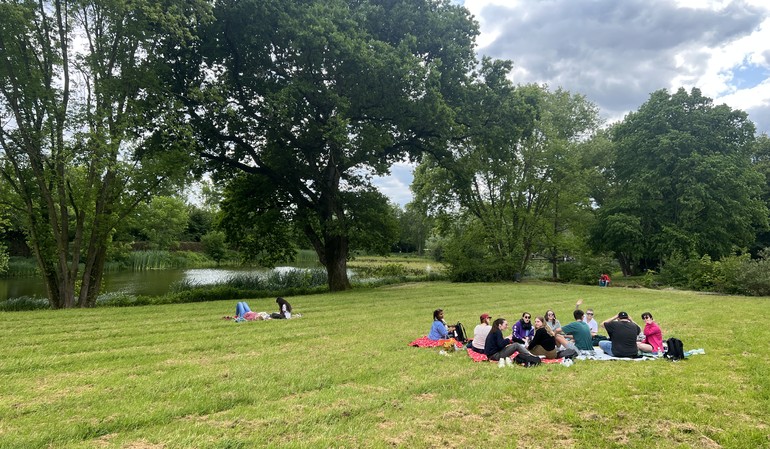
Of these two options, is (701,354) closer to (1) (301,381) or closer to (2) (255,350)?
(1) (301,381)

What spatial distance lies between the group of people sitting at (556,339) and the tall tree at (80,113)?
520 inches

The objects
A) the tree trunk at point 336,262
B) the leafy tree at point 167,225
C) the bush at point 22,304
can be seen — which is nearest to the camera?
the bush at point 22,304

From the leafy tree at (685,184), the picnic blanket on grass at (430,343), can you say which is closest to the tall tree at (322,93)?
the picnic blanket on grass at (430,343)

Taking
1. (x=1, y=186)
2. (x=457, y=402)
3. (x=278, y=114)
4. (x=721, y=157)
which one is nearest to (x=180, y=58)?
(x=278, y=114)

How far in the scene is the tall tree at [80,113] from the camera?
576 inches

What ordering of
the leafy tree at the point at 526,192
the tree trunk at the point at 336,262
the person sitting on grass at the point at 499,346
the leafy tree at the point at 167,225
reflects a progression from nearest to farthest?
the person sitting on grass at the point at 499,346 → the tree trunk at the point at 336,262 → the leafy tree at the point at 526,192 → the leafy tree at the point at 167,225

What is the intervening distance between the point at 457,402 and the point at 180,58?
18.2 meters

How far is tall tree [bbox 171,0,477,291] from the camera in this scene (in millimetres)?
16656

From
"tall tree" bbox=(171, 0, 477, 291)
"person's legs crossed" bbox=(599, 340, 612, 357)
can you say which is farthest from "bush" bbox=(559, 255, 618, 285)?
"person's legs crossed" bbox=(599, 340, 612, 357)

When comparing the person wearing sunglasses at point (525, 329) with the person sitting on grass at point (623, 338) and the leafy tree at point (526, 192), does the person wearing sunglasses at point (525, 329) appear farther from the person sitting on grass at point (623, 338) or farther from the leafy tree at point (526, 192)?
the leafy tree at point (526, 192)

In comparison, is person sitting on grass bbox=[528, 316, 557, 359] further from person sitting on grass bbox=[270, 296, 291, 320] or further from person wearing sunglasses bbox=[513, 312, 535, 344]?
person sitting on grass bbox=[270, 296, 291, 320]

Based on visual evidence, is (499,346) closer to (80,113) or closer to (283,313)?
(283,313)

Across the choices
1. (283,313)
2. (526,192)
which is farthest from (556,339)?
(526,192)

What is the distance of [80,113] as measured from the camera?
601 inches
